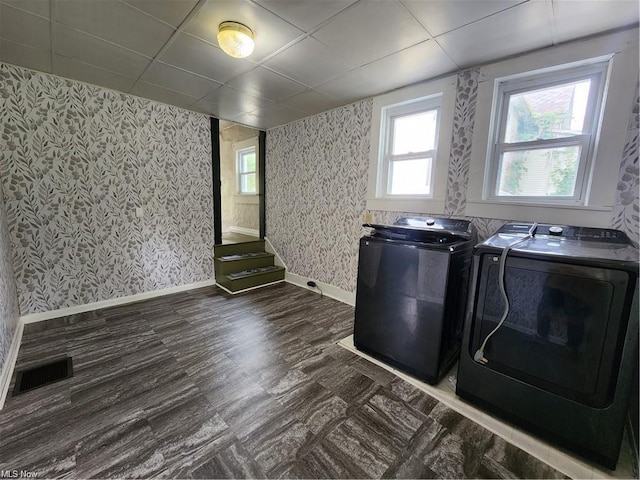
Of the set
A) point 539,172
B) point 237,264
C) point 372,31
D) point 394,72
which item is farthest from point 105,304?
point 539,172

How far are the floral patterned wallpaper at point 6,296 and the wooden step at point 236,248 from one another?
188 cm

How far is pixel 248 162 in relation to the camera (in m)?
4.65

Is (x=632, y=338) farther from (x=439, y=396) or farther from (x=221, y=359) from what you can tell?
(x=221, y=359)

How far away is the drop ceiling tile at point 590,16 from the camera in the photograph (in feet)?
4.45

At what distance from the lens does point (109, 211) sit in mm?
2799

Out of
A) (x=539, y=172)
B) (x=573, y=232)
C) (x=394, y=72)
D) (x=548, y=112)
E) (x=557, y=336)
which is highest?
(x=394, y=72)

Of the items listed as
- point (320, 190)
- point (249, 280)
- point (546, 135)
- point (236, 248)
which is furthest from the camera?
point (236, 248)

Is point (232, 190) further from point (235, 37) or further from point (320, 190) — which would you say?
point (235, 37)

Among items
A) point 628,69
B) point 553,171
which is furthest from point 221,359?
point 628,69

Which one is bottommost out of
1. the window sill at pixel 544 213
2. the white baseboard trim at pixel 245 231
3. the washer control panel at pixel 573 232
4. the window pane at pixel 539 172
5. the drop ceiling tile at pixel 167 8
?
the white baseboard trim at pixel 245 231

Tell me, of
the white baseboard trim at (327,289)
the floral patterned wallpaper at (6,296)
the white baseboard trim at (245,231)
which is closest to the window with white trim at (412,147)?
the white baseboard trim at (327,289)

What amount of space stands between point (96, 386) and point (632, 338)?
2.91 m

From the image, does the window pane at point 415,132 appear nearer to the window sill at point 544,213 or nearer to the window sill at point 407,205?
the window sill at point 407,205

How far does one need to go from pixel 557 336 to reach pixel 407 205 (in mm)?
1555
